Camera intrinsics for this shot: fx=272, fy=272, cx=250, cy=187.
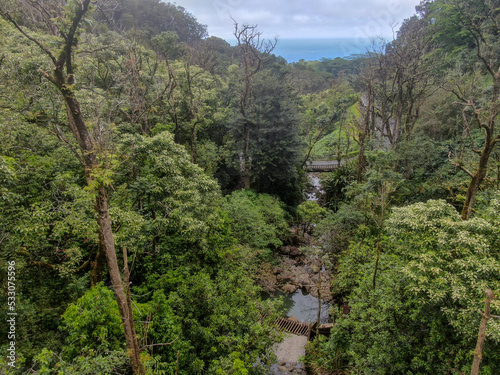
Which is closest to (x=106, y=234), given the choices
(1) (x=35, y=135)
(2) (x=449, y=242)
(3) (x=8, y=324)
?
(3) (x=8, y=324)

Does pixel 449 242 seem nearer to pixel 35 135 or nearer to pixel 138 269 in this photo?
pixel 138 269

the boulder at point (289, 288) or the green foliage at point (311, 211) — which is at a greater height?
the green foliage at point (311, 211)

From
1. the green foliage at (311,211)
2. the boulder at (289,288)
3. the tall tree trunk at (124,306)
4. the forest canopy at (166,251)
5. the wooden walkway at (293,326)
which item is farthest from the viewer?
the green foliage at (311,211)

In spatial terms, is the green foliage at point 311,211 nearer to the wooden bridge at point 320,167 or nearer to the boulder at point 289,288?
the boulder at point 289,288

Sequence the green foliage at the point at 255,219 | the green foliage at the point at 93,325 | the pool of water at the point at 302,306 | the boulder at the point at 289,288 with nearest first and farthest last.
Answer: the green foliage at the point at 93,325, the pool of water at the point at 302,306, the green foliage at the point at 255,219, the boulder at the point at 289,288

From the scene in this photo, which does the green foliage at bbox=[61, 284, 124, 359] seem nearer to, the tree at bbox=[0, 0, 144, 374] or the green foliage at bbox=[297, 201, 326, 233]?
the tree at bbox=[0, 0, 144, 374]

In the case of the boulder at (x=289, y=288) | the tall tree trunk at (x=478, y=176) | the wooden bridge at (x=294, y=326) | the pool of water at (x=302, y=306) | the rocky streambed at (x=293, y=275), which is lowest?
the pool of water at (x=302, y=306)

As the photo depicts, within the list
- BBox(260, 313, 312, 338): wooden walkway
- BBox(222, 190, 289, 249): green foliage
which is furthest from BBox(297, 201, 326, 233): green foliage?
BBox(260, 313, 312, 338): wooden walkway

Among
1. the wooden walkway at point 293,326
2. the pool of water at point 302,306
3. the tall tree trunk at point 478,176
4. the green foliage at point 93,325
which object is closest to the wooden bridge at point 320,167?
the pool of water at point 302,306

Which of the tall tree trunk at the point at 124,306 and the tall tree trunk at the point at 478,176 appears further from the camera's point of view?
the tall tree trunk at the point at 478,176
